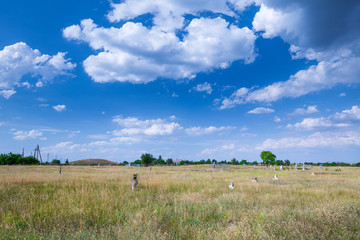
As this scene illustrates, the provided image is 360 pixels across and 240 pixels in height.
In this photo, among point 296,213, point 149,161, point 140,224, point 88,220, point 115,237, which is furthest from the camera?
point 149,161

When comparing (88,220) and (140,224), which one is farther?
(88,220)

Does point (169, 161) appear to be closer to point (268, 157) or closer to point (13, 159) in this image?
point (268, 157)

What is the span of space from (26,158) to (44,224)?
292 feet

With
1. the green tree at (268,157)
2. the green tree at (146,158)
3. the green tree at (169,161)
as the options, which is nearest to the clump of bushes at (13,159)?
the green tree at (146,158)

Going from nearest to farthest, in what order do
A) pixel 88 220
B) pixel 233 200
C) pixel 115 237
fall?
pixel 115 237 → pixel 88 220 → pixel 233 200

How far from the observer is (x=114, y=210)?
223 inches

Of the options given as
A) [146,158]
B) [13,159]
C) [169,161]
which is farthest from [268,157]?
[13,159]

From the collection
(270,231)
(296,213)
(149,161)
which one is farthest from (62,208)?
(149,161)

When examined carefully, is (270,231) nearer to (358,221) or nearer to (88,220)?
(358,221)

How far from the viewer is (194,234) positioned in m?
3.95

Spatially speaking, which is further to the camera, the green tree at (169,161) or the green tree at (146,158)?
the green tree at (169,161)

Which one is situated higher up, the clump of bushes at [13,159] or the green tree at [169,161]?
the clump of bushes at [13,159]

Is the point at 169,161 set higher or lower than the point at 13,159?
lower

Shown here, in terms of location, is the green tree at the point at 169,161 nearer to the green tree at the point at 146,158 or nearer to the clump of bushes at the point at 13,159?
the green tree at the point at 146,158
